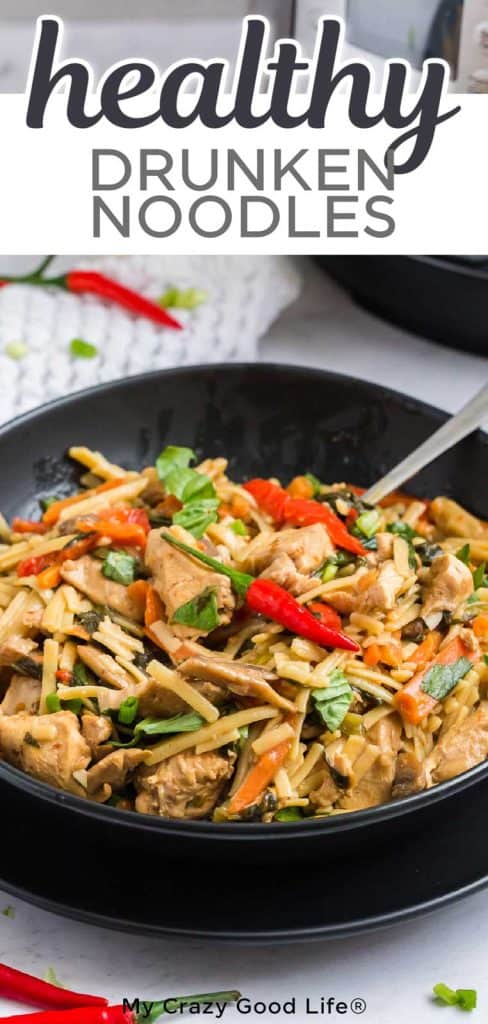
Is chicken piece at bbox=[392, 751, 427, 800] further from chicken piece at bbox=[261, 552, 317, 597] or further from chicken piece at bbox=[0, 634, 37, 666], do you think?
chicken piece at bbox=[0, 634, 37, 666]

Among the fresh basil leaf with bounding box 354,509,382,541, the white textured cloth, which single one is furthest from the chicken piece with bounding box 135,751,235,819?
the white textured cloth

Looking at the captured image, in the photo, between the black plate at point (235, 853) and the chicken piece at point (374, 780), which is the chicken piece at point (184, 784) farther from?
the chicken piece at point (374, 780)

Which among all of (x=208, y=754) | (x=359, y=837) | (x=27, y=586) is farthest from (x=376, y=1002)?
(x=27, y=586)

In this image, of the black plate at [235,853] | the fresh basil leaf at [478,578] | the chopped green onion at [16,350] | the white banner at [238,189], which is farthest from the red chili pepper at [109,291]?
the fresh basil leaf at [478,578]

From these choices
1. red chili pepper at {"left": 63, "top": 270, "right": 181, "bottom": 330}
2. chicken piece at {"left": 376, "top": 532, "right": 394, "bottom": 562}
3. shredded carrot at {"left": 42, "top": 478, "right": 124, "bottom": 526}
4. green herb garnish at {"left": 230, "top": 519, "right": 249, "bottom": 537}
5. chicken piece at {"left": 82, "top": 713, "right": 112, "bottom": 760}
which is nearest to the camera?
chicken piece at {"left": 82, "top": 713, "right": 112, "bottom": 760}

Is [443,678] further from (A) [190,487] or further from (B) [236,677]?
(A) [190,487]

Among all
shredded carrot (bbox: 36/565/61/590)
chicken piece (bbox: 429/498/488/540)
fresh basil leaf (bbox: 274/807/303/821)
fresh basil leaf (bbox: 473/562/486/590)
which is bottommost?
fresh basil leaf (bbox: 274/807/303/821)
